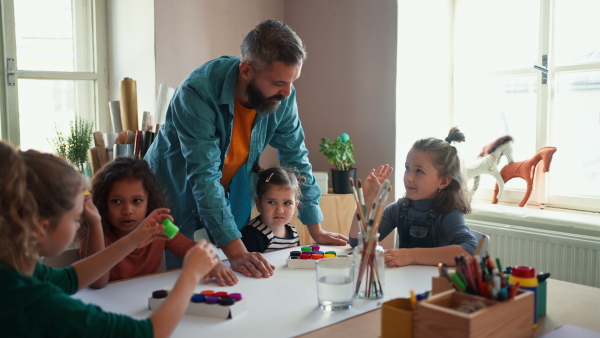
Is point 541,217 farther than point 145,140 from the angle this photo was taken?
Yes

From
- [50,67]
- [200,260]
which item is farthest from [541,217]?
[50,67]

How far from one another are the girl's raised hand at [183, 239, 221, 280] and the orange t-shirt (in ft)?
3.27

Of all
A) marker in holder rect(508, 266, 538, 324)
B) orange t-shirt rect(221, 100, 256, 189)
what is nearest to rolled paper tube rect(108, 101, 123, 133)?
orange t-shirt rect(221, 100, 256, 189)

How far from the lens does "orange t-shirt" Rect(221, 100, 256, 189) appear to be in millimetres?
2156

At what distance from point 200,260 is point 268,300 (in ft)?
1.07

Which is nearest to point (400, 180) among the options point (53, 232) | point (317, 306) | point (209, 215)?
point (209, 215)

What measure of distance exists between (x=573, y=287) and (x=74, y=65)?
2.75m

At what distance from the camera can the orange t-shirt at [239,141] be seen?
2.16 meters

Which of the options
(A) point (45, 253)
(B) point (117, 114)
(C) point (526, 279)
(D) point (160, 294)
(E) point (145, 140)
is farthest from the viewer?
(B) point (117, 114)

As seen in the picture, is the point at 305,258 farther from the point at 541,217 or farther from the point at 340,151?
the point at 541,217

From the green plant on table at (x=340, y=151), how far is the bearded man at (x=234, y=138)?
30.2 inches

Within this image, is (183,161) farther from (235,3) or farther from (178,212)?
(235,3)

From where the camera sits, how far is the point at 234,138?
2.17 metres

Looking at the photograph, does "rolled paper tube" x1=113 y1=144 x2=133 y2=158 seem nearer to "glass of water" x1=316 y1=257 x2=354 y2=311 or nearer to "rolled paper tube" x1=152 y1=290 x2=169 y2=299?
"rolled paper tube" x1=152 y1=290 x2=169 y2=299
